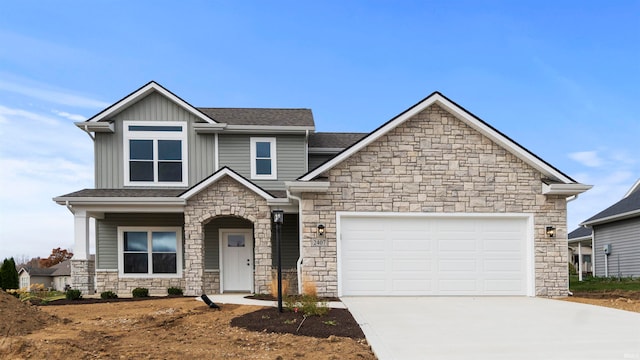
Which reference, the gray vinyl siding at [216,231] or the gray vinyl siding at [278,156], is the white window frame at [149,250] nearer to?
the gray vinyl siding at [216,231]

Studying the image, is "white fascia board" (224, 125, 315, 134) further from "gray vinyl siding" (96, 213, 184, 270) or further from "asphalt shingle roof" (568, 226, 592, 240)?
"asphalt shingle roof" (568, 226, 592, 240)

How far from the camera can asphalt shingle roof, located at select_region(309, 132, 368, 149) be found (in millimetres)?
19266

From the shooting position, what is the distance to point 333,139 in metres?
20.0

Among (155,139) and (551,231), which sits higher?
(155,139)

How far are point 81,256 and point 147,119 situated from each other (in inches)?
195

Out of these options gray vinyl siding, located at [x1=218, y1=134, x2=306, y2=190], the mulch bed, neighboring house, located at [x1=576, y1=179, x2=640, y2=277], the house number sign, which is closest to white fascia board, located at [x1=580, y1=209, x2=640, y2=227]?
neighboring house, located at [x1=576, y1=179, x2=640, y2=277]

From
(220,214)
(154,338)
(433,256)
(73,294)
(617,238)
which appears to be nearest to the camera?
(154,338)

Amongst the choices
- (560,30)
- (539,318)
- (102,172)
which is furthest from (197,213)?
(560,30)

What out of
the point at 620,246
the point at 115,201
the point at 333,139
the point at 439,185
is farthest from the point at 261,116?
the point at 620,246

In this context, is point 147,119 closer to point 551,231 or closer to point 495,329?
point 551,231

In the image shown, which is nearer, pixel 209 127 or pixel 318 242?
pixel 318 242

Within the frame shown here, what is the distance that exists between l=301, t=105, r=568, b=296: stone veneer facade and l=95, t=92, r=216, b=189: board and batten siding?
5.60 meters

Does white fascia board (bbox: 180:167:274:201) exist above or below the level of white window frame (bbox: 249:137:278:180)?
below

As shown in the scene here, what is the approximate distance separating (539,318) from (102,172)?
14.1 meters
